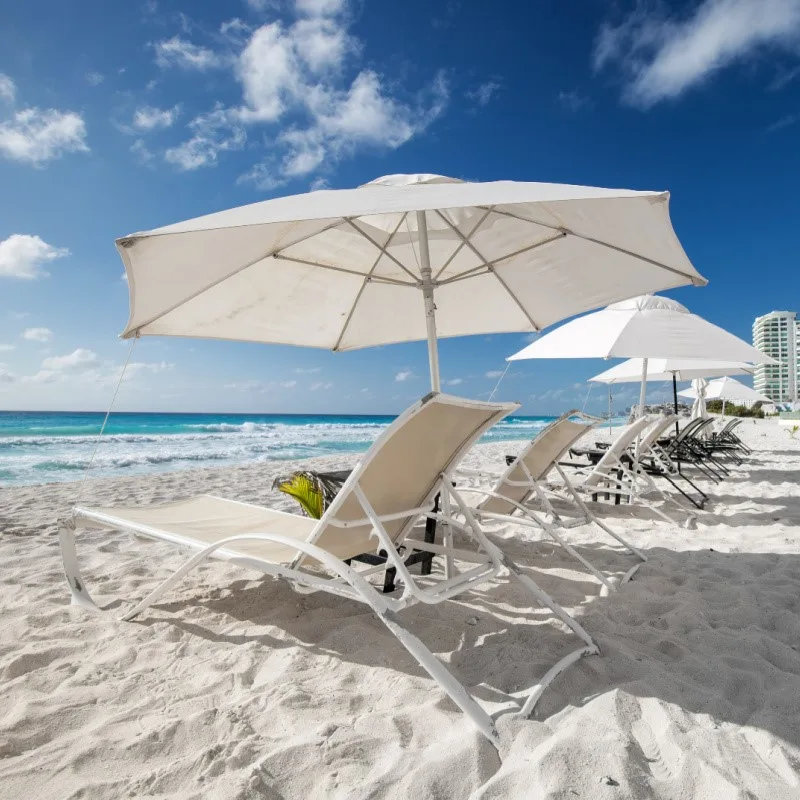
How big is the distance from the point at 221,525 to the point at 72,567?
2.64ft

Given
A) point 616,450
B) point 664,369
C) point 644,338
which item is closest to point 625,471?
point 616,450

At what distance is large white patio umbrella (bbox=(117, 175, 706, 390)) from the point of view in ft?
7.20

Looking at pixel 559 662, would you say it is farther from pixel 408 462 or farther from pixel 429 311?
pixel 429 311

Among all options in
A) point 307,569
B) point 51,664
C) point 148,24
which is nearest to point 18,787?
point 51,664

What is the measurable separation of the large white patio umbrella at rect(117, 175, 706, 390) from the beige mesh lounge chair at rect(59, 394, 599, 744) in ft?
2.95

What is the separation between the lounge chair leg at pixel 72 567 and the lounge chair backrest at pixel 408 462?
145cm

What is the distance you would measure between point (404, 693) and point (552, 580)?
1.59 meters

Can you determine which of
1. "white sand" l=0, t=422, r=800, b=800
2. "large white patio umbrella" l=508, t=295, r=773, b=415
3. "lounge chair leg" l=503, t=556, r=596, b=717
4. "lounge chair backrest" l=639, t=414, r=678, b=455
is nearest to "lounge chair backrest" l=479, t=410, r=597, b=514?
"white sand" l=0, t=422, r=800, b=800

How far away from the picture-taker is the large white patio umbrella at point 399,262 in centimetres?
219

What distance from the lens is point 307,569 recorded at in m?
2.77

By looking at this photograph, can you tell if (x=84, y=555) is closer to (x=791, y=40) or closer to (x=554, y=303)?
(x=554, y=303)

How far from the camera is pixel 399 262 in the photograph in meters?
3.64

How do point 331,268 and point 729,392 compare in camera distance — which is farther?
point 729,392

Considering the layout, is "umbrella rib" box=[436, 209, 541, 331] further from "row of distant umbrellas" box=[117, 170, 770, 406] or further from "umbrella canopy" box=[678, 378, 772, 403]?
"umbrella canopy" box=[678, 378, 772, 403]
